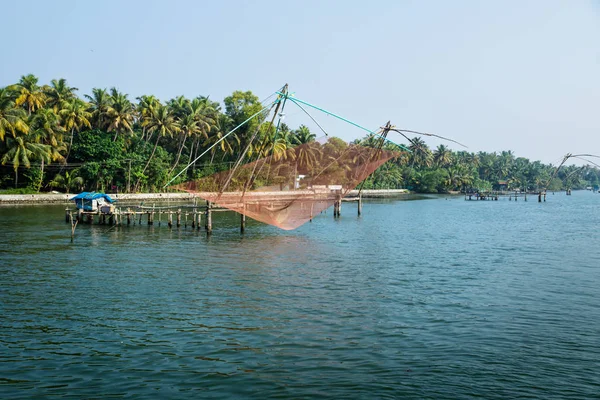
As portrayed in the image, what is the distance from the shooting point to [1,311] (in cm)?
1386

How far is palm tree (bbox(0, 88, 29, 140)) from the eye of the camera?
48094mm

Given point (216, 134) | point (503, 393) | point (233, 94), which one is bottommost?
point (503, 393)

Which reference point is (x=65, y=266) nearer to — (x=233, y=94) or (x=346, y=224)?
(x=346, y=224)

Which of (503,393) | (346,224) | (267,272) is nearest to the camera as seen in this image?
(503,393)

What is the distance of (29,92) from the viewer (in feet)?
176

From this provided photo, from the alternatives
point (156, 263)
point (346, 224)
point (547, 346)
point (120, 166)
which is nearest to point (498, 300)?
point (547, 346)

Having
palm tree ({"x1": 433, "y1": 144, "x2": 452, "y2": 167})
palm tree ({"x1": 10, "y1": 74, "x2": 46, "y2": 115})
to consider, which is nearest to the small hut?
palm tree ({"x1": 10, "y1": 74, "x2": 46, "y2": 115})

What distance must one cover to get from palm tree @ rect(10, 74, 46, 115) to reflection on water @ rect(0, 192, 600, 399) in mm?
31754

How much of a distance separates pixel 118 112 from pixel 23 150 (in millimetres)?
12179

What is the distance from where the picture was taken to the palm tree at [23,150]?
50119 mm

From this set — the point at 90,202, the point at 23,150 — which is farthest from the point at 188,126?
the point at 90,202

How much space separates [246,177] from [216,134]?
1736 inches

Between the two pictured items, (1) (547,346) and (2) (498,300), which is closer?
(1) (547,346)

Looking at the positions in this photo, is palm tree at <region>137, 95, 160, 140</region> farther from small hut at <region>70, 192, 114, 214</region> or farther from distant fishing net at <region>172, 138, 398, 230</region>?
distant fishing net at <region>172, 138, 398, 230</region>
